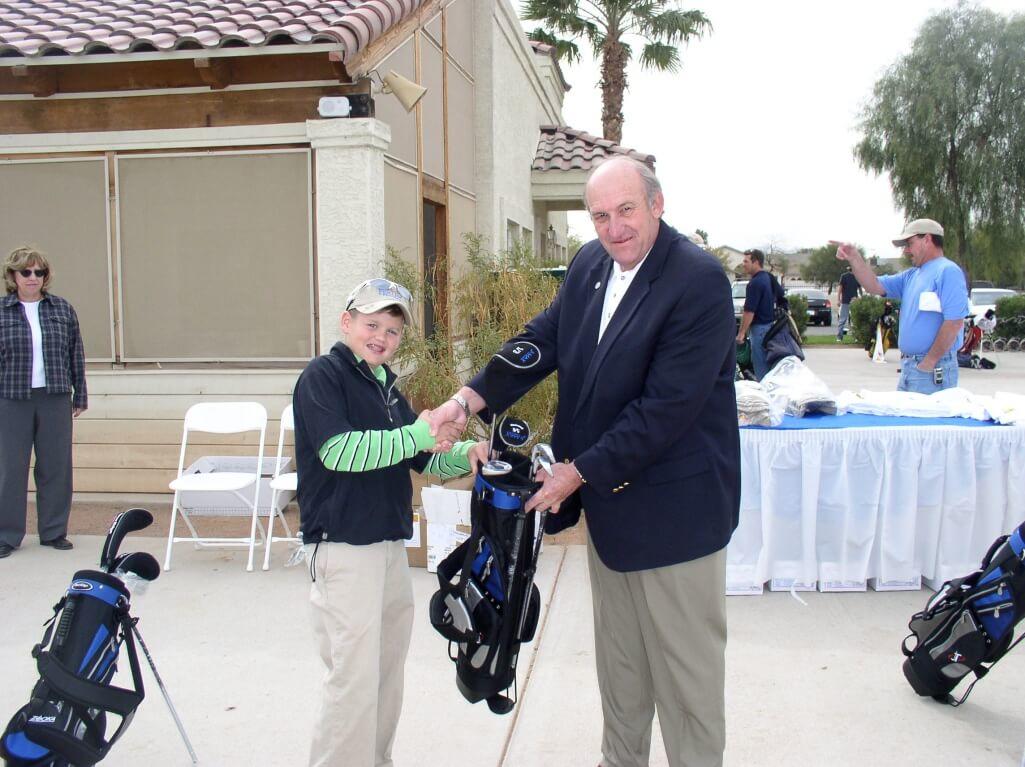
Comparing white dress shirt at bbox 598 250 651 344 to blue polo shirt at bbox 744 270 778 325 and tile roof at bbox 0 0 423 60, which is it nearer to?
tile roof at bbox 0 0 423 60

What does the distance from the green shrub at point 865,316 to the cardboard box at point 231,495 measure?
1782cm

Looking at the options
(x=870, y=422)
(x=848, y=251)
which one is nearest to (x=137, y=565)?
(x=870, y=422)

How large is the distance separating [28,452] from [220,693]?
2880 mm

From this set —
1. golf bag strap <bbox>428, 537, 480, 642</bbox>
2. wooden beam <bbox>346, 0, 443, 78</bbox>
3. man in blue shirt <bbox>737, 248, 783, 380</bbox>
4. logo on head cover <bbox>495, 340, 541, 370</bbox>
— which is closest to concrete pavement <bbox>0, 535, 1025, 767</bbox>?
golf bag strap <bbox>428, 537, 480, 642</bbox>

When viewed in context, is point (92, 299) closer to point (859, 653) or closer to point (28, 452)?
point (28, 452)

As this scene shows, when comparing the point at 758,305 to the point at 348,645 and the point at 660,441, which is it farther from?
the point at 348,645

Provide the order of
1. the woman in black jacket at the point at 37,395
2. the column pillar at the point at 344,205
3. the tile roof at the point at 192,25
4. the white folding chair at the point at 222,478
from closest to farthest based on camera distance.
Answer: the white folding chair at the point at 222,478 < the woman in black jacket at the point at 37,395 < the tile roof at the point at 192,25 < the column pillar at the point at 344,205

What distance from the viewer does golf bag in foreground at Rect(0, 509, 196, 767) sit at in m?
2.65

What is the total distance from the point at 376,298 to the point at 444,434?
1.51ft

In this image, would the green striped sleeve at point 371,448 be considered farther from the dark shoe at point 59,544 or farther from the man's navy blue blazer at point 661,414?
the dark shoe at point 59,544

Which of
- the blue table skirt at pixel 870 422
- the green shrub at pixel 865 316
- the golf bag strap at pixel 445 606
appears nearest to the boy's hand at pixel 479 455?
the golf bag strap at pixel 445 606

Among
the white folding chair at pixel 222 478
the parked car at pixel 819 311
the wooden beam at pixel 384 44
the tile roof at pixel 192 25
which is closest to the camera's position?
the white folding chair at pixel 222 478

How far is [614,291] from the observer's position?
2.79m

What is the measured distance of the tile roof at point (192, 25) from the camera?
20.4 ft
